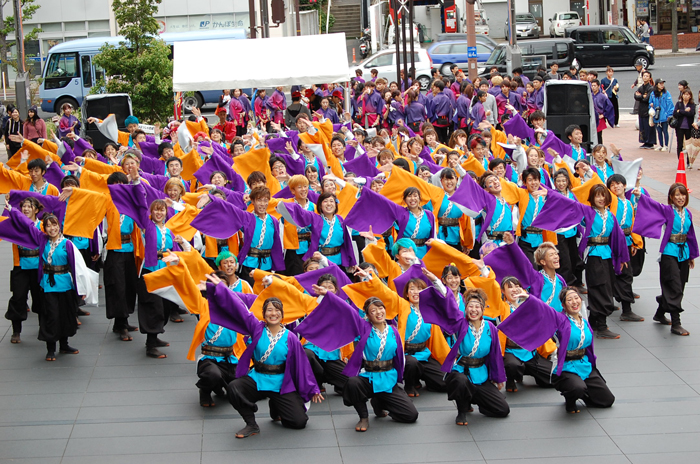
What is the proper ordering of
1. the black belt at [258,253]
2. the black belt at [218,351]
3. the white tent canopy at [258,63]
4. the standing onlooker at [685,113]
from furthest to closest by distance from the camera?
the white tent canopy at [258,63], the standing onlooker at [685,113], the black belt at [258,253], the black belt at [218,351]

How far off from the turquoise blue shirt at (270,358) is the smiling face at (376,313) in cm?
69

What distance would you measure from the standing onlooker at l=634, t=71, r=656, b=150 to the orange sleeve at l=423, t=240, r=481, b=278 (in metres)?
11.6

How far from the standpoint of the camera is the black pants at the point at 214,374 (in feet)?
25.0

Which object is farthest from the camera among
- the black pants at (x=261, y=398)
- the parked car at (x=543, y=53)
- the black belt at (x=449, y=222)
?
the parked car at (x=543, y=53)

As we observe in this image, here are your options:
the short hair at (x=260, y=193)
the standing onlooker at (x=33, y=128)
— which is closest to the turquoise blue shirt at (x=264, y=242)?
the short hair at (x=260, y=193)

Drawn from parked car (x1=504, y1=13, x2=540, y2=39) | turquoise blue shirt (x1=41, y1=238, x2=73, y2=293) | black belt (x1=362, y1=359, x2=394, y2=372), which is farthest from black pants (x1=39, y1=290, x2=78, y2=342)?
parked car (x1=504, y1=13, x2=540, y2=39)

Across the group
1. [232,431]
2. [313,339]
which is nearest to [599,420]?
[313,339]

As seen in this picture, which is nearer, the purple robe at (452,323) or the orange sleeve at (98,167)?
the purple robe at (452,323)

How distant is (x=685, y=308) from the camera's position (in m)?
10.1

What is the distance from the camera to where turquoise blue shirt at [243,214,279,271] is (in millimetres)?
9695

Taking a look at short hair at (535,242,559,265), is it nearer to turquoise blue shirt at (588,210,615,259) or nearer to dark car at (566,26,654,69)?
turquoise blue shirt at (588,210,615,259)

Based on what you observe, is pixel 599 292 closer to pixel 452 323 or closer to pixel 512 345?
pixel 512 345

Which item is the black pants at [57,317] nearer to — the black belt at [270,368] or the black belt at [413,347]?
the black belt at [270,368]

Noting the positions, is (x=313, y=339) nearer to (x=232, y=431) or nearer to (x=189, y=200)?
(x=232, y=431)
